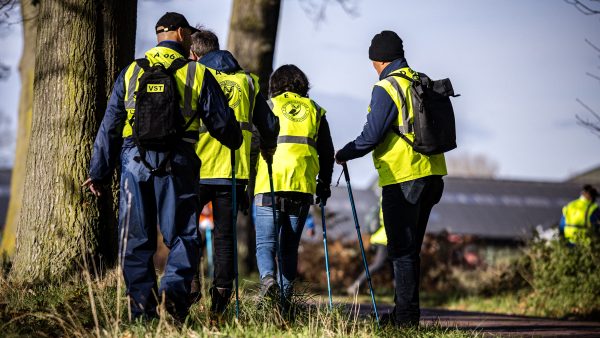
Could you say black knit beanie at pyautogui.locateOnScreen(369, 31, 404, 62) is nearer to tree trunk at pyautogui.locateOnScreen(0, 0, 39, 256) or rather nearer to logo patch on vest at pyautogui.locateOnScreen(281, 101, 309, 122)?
logo patch on vest at pyautogui.locateOnScreen(281, 101, 309, 122)

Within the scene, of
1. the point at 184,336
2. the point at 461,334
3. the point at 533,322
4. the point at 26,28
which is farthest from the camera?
the point at 26,28

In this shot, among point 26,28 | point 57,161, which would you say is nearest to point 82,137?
point 57,161

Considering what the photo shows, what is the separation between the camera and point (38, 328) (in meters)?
6.02

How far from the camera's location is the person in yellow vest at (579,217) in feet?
47.9

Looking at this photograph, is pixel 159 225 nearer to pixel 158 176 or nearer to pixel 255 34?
pixel 158 176

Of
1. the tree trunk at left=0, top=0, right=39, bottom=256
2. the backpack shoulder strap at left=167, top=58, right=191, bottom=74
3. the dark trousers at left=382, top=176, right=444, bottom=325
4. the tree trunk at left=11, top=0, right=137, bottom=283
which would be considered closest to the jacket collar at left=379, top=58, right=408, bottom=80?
the dark trousers at left=382, top=176, right=444, bottom=325

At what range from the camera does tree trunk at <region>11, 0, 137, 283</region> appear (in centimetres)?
787

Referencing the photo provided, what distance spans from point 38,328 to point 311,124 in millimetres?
2962

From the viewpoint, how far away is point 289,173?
790 cm

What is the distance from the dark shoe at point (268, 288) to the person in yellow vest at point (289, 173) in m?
0.30

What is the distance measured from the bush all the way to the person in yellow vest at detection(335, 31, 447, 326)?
280 inches

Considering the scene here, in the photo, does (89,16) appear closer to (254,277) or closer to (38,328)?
(38,328)

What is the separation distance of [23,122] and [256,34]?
5392 mm

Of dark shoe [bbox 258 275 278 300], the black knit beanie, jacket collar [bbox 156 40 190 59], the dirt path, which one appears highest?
the black knit beanie
